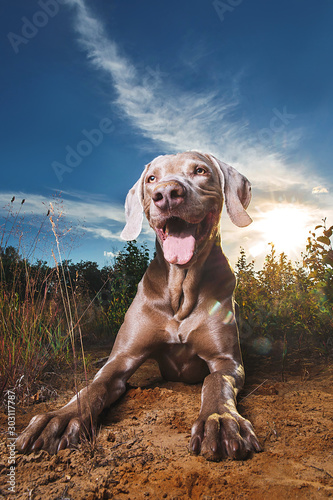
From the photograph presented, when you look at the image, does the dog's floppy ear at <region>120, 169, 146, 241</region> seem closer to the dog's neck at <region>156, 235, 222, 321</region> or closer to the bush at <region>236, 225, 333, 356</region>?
the dog's neck at <region>156, 235, 222, 321</region>

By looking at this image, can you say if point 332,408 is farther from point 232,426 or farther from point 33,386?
point 33,386

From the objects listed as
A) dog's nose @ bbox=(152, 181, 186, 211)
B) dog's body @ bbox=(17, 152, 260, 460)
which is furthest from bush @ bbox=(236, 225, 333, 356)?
dog's nose @ bbox=(152, 181, 186, 211)

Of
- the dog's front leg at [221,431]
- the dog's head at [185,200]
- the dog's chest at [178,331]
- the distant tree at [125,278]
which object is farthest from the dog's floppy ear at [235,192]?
the distant tree at [125,278]

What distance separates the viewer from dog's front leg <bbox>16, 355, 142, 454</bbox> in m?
1.73

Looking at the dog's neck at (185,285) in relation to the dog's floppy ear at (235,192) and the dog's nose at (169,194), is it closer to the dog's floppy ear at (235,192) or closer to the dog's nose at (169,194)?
the dog's floppy ear at (235,192)

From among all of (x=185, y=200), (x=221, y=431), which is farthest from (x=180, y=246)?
(x=221, y=431)

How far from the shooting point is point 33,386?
110 inches

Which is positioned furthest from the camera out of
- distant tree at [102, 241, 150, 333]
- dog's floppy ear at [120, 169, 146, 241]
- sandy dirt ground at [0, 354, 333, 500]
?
distant tree at [102, 241, 150, 333]

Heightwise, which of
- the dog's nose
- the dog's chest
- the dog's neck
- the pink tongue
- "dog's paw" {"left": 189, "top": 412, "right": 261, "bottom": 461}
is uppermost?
the dog's nose

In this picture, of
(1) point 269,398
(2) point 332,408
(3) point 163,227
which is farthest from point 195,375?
(3) point 163,227

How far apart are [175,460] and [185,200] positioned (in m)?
1.34

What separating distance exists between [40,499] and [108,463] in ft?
1.01

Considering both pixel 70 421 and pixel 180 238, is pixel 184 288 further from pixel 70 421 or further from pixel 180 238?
pixel 70 421

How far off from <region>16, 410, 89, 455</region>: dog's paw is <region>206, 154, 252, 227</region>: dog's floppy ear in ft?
5.32
